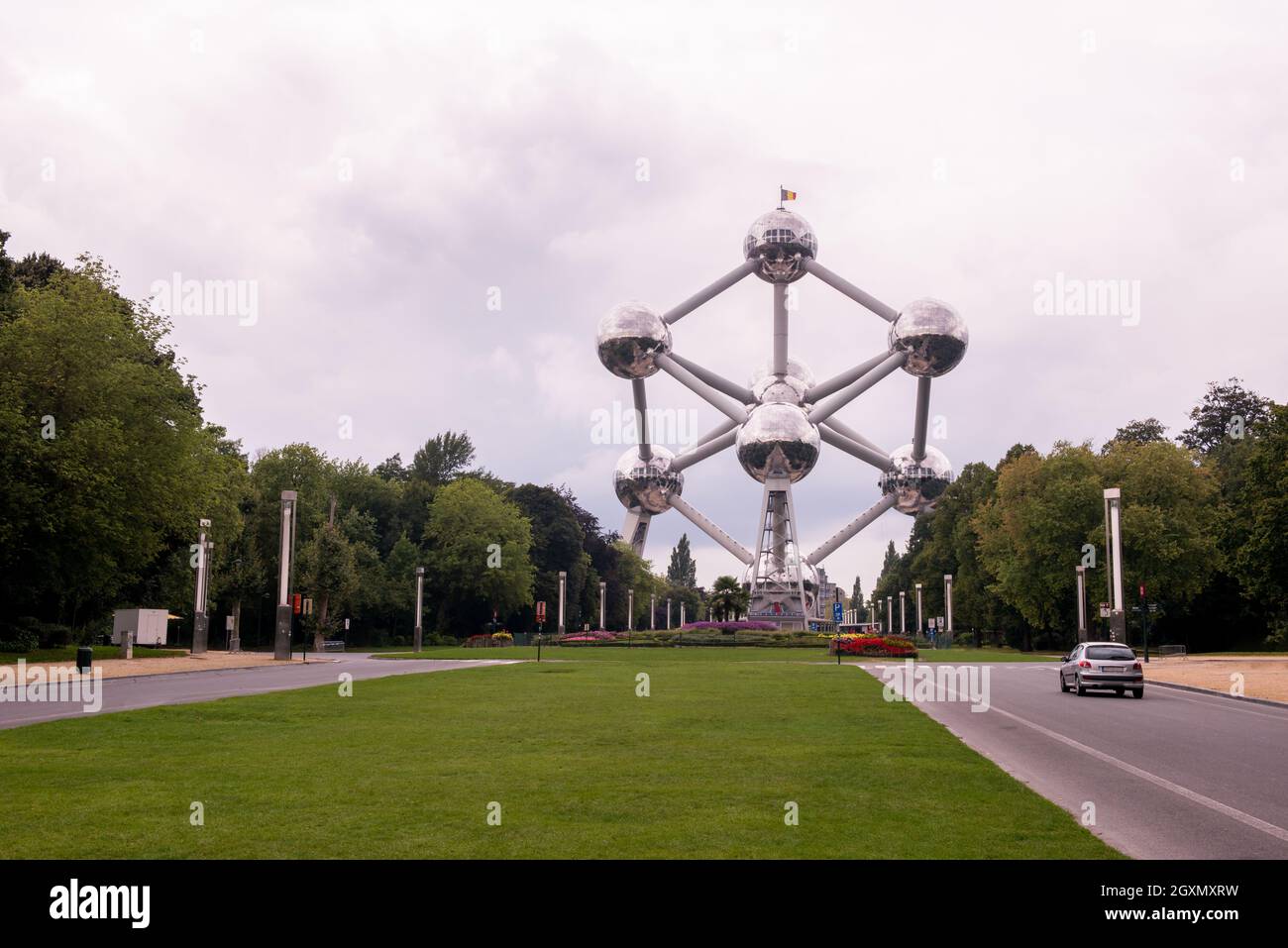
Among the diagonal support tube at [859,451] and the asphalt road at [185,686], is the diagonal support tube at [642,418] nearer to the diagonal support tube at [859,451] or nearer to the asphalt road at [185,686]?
the diagonal support tube at [859,451]

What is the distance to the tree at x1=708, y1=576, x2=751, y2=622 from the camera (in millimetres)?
83312

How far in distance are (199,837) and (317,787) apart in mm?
2468

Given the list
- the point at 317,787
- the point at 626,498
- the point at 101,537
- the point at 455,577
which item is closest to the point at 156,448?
the point at 101,537

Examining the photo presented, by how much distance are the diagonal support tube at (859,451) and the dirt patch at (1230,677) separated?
48.3m

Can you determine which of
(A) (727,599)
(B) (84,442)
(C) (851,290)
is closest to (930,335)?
(C) (851,290)

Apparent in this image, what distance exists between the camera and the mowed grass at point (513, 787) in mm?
7785

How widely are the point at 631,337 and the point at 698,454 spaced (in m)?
17.9

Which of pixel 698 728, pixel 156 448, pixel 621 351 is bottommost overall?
pixel 698 728

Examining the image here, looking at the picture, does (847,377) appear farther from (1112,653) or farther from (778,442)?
(1112,653)

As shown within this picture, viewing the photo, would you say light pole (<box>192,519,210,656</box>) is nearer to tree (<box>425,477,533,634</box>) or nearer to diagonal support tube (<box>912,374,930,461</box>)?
tree (<box>425,477,533,634</box>)

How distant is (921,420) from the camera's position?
290 feet

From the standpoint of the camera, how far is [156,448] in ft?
136

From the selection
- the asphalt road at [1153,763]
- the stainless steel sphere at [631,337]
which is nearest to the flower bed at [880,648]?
the asphalt road at [1153,763]
